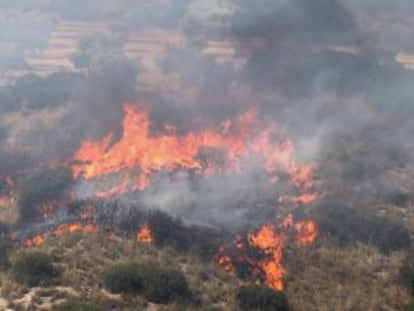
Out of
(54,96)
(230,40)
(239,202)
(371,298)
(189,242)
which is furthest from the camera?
(230,40)

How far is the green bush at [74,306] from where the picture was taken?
24.5 meters

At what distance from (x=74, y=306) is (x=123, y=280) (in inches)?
145

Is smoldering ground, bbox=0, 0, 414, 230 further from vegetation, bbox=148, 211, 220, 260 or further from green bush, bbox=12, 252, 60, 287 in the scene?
green bush, bbox=12, 252, 60, 287

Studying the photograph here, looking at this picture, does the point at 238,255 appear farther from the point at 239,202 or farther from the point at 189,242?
the point at 239,202

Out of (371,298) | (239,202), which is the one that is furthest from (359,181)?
(371,298)

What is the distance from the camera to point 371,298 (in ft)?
92.4

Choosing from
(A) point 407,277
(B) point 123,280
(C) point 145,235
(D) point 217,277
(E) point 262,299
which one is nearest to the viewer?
(E) point 262,299

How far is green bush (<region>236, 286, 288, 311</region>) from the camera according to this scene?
26.6 metres

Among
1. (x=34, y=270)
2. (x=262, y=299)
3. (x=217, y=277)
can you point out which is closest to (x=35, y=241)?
(x=34, y=270)

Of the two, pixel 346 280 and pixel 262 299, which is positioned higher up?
pixel 262 299

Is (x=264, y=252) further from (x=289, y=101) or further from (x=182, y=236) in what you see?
(x=289, y=101)

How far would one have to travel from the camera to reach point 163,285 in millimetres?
27422

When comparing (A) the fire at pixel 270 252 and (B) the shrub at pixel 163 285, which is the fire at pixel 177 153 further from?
(B) the shrub at pixel 163 285

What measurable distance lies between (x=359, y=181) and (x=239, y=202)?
1124cm
